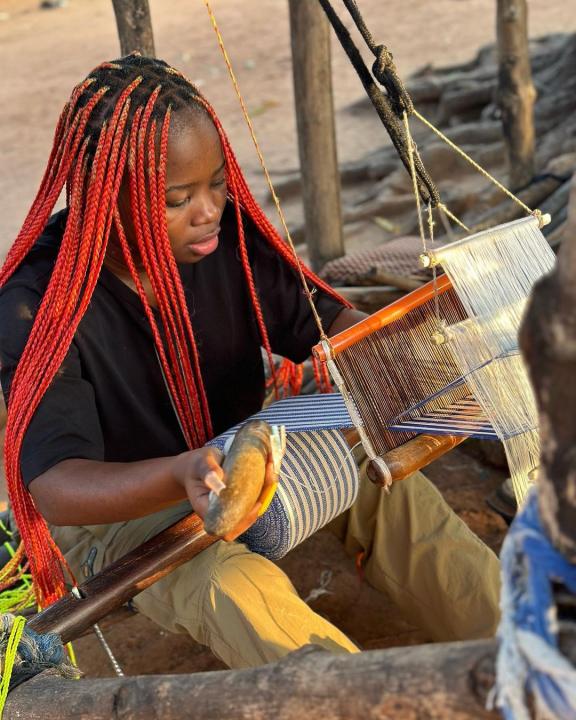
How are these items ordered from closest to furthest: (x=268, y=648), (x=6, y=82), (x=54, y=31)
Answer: (x=268, y=648)
(x=6, y=82)
(x=54, y=31)

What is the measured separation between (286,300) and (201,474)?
1.08 meters

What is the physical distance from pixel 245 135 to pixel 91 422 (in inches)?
318

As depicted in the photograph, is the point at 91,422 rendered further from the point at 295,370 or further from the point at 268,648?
the point at 295,370

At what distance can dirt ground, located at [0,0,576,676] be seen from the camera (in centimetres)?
313

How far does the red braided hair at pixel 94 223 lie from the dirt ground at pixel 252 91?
104 cm

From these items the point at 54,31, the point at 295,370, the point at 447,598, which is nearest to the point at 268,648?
the point at 447,598

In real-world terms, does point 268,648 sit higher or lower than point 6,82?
lower

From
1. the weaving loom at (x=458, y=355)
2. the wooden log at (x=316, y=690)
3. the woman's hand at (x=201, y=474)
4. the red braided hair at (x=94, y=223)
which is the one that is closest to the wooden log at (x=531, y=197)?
the weaving loom at (x=458, y=355)

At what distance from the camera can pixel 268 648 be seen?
2.01 metres

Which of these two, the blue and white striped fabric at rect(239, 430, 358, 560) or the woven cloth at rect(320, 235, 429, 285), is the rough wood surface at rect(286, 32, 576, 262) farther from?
the blue and white striped fabric at rect(239, 430, 358, 560)

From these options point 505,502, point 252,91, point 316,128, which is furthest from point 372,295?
point 252,91

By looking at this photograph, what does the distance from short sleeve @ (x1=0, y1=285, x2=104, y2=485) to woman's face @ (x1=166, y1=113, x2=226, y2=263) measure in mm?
375

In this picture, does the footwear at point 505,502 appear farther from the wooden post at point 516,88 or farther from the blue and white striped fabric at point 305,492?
the wooden post at point 516,88

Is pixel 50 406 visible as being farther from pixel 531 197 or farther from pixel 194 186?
pixel 531 197
